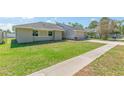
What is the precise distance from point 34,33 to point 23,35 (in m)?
2.49

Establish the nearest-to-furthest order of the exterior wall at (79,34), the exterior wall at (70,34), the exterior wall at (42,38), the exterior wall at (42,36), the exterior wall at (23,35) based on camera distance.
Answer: the exterior wall at (23,35)
the exterior wall at (42,38)
the exterior wall at (42,36)
the exterior wall at (70,34)
the exterior wall at (79,34)

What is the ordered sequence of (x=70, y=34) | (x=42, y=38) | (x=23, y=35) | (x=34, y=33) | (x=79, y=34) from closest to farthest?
(x=23, y=35) → (x=34, y=33) → (x=42, y=38) → (x=70, y=34) → (x=79, y=34)

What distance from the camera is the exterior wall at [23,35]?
20.9 metres

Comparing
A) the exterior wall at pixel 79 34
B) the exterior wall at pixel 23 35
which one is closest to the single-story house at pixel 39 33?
the exterior wall at pixel 23 35

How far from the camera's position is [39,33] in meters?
24.7

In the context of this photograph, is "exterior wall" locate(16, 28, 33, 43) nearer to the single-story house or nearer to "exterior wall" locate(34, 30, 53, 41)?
the single-story house

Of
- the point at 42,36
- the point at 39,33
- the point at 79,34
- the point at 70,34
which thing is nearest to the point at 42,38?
the point at 42,36

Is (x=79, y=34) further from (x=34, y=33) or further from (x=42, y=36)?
(x=34, y=33)

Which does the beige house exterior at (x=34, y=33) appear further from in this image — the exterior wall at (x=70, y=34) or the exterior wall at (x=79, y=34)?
the exterior wall at (x=79, y=34)
